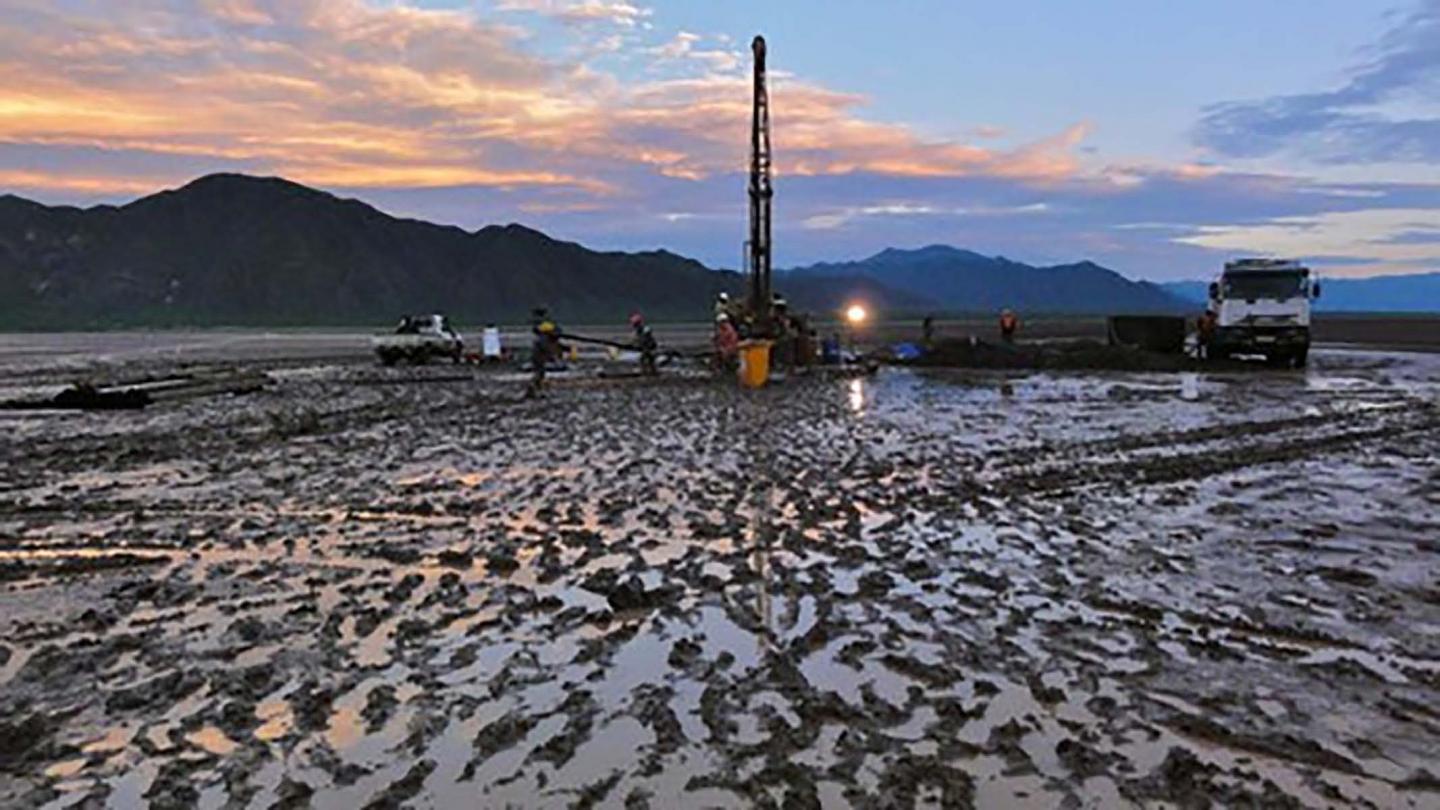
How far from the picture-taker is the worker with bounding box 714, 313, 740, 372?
3400cm

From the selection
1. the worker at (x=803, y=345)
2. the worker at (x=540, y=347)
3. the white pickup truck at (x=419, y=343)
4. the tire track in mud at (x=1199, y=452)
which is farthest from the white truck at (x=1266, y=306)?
the white pickup truck at (x=419, y=343)

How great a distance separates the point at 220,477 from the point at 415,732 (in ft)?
32.5

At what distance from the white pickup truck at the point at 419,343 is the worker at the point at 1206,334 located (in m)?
27.3

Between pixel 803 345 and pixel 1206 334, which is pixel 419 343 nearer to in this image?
pixel 803 345

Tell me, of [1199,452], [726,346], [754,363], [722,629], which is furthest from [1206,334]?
[722,629]

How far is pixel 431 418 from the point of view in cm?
2230

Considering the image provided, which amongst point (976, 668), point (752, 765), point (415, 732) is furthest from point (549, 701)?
point (976, 668)

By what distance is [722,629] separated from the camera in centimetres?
729

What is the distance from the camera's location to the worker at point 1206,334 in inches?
1512

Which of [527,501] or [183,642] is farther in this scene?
[527,501]

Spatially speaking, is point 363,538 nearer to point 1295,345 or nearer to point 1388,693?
point 1388,693

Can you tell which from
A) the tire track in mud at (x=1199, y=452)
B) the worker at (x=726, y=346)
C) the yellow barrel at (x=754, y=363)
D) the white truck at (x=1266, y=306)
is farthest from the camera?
the white truck at (x=1266, y=306)

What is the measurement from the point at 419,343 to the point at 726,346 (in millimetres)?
15544

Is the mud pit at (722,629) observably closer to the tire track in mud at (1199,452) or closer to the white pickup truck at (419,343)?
the tire track in mud at (1199,452)
